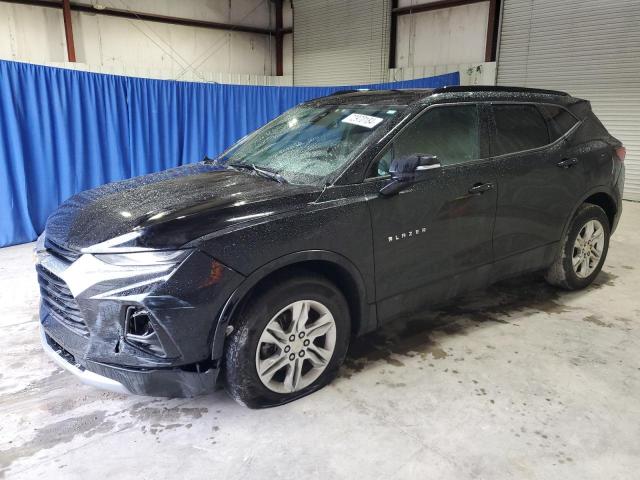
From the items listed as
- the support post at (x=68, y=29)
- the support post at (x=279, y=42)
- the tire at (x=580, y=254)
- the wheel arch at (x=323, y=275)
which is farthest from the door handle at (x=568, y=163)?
the support post at (x=279, y=42)

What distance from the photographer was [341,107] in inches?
126

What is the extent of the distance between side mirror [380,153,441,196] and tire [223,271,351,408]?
0.63 m

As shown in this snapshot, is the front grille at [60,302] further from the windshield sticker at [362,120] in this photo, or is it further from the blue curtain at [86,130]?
the blue curtain at [86,130]

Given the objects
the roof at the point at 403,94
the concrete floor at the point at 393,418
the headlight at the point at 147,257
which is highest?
the roof at the point at 403,94

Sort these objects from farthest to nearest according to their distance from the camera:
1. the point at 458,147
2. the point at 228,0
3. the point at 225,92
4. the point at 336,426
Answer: the point at 228,0 < the point at 225,92 < the point at 458,147 < the point at 336,426

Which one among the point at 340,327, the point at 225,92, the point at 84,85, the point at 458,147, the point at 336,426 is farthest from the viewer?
the point at 225,92

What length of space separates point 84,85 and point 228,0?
7916 mm

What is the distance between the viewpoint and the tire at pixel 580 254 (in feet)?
12.4

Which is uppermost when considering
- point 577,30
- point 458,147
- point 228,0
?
point 228,0

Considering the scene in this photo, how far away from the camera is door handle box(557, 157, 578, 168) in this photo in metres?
3.50

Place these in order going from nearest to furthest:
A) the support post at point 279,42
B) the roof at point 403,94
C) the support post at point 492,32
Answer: the roof at point 403,94 < the support post at point 492,32 < the support post at point 279,42

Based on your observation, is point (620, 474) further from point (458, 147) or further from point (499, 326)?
point (458, 147)

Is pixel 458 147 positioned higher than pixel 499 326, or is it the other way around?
pixel 458 147

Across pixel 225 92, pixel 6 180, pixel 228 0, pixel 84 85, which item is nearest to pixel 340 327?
pixel 6 180
